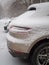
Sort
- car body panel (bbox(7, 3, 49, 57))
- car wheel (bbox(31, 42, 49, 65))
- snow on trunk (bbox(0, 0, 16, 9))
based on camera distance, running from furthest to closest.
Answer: snow on trunk (bbox(0, 0, 16, 9))
car wheel (bbox(31, 42, 49, 65))
car body panel (bbox(7, 3, 49, 57))

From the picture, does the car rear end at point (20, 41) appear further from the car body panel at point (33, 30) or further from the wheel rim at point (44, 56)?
the wheel rim at point (44, 56)

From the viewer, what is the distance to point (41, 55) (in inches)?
178

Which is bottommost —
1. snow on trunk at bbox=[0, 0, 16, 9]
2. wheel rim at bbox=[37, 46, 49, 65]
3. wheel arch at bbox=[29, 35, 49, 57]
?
snow on trunk at bbox=[0, 0, 16, 9]

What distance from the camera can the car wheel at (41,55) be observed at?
445 cm

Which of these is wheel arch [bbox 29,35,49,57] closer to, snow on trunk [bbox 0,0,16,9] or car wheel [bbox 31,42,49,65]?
car wheel [bbox 31,42,49,65]

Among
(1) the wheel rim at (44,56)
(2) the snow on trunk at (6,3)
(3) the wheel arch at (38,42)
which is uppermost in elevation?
(3) the wheel arch at (38,42)

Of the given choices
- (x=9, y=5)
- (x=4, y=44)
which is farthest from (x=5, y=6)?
(x=4, y=44)

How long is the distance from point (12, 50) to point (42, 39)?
764mm

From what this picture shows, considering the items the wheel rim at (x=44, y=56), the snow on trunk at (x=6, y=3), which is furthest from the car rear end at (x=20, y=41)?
the snow on trunk at (x=6, y=3)

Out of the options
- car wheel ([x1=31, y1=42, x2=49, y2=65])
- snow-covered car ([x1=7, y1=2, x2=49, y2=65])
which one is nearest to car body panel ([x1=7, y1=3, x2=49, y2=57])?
snow-covered car ([x1=7, y1=2, x2=49, y2=65])

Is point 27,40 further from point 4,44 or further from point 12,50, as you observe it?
point 4,44

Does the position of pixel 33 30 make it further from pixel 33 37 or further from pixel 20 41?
pixel 20 41

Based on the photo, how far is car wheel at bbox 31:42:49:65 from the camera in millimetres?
4445

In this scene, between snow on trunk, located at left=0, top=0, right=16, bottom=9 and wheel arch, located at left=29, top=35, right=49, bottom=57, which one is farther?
snow on trunk, located at left=0, top=0, right=16, bottom=9
